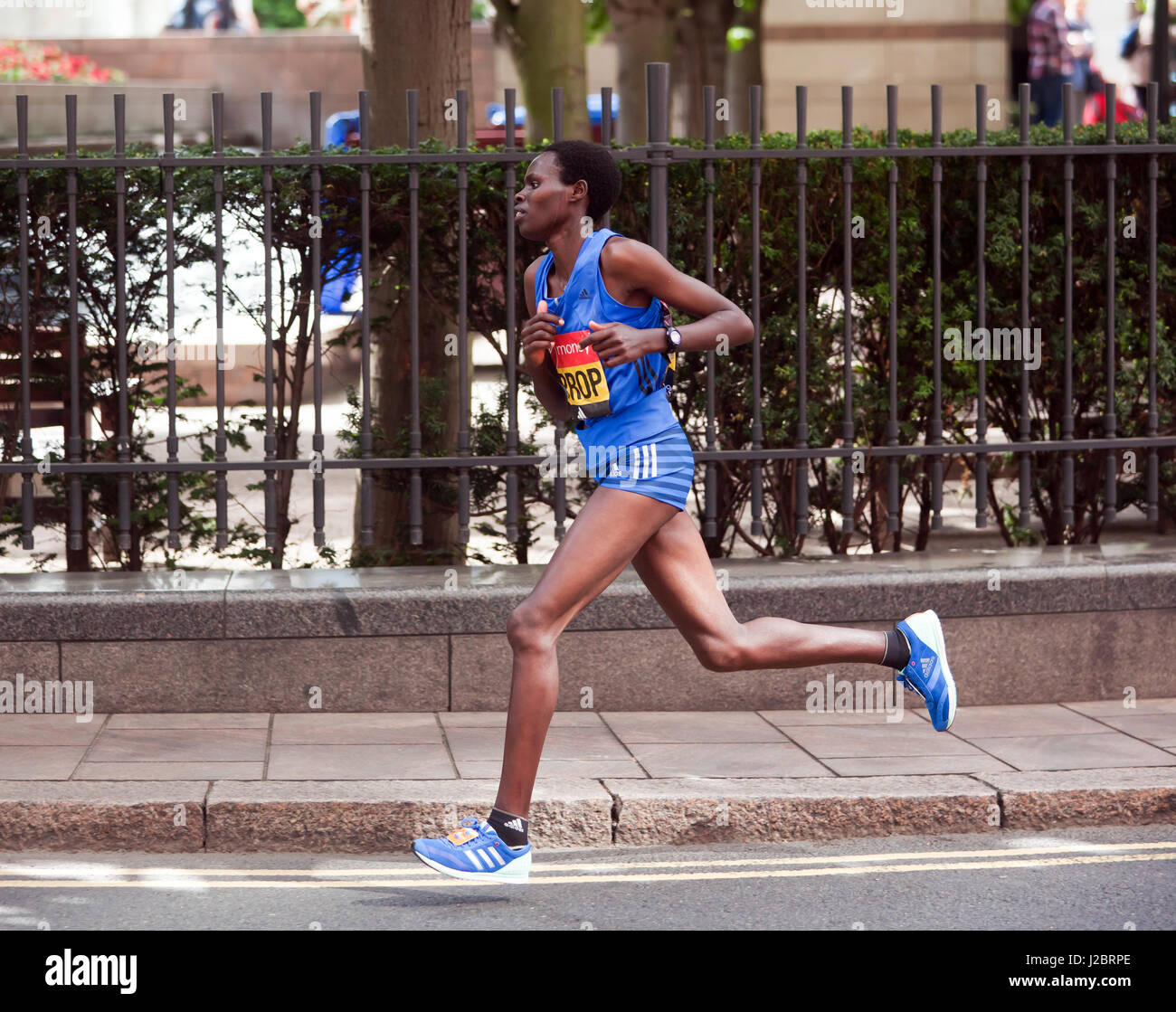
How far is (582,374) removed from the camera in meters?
Answer: 4.71

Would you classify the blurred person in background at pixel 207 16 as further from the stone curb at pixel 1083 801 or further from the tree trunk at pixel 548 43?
the stone curb at pixel 1083 801

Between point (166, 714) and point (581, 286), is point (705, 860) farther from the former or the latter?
point (166, 714)

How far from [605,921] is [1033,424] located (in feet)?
12.6

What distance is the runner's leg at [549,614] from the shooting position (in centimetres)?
463

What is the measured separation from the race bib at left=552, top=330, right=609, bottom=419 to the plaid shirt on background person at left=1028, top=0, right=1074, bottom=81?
2846cm

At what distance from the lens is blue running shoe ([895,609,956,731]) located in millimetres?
5215

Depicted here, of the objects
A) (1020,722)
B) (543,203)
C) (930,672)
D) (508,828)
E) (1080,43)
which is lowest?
(1020,722)

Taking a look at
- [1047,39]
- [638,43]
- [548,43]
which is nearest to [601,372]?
[548,43]

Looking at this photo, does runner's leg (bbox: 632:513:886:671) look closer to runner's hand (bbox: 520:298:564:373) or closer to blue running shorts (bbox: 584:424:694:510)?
blue running shorts (bbox: 584:424:694:510)

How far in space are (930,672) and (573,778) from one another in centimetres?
122
